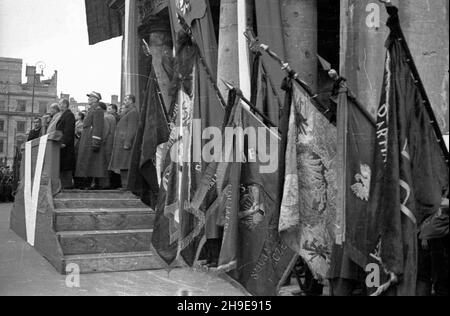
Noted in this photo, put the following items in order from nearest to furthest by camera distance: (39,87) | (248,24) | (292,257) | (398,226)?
1. (398,226)
2. (292,257)
3. (248,24)
4. (39,87)

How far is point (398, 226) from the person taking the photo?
4.55m

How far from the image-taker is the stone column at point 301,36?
850 cm

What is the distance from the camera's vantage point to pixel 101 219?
8.42 meters

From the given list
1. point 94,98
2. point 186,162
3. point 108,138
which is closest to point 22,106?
point 94,98

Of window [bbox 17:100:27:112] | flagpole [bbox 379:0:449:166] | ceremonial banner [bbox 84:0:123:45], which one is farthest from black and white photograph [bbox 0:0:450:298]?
ceremonial banner [bbox 84:0:123:45]

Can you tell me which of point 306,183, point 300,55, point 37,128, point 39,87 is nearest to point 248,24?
point 300,55

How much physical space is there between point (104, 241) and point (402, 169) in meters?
4.66

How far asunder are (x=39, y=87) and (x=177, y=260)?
8150 mm

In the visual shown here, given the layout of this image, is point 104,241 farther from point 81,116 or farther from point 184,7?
point 81,116

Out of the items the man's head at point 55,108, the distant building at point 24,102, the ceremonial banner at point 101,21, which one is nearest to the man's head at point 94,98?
the man's head at point 55,108

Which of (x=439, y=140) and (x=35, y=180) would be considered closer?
(x=439, y=140)

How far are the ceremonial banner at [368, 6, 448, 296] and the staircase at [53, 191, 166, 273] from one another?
10.7ft
